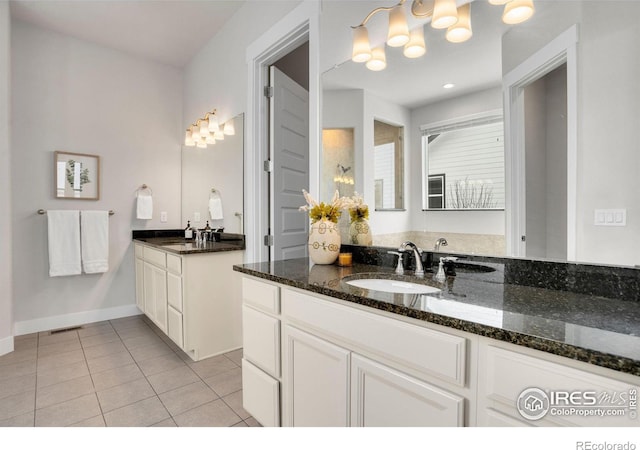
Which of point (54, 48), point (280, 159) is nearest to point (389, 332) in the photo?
point (280, 159)

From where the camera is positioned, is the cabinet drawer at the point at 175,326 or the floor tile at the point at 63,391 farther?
the cabinet drawer at the point at 175,326

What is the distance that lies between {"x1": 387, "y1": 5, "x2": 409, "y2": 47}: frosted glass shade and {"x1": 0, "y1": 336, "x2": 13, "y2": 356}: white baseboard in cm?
346

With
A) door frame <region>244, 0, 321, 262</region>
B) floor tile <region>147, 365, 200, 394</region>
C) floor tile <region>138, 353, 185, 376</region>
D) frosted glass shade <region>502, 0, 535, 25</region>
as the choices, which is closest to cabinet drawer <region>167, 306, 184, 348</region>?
floor tile <region>138, 353, 185, 376</region>

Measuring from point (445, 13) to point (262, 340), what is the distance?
63.6 inches

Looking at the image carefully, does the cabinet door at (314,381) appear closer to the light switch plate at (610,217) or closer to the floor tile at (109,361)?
the light switch plate at (610,217)

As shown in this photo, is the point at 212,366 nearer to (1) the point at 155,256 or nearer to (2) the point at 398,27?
(1) the point at 155,256

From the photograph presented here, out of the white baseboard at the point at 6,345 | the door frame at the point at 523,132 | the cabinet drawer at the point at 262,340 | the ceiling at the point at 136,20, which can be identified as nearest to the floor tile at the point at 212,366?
the cabinet drawer at the point at 262,340

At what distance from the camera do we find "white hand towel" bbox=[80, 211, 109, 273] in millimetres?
3176

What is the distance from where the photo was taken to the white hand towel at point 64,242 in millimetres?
3018

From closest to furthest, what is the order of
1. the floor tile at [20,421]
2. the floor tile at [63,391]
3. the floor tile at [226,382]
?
the floor tile at [20,421] < the floor tile at [63,391] < the floor tile at [226,382]

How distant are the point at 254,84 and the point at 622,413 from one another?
2.67m
